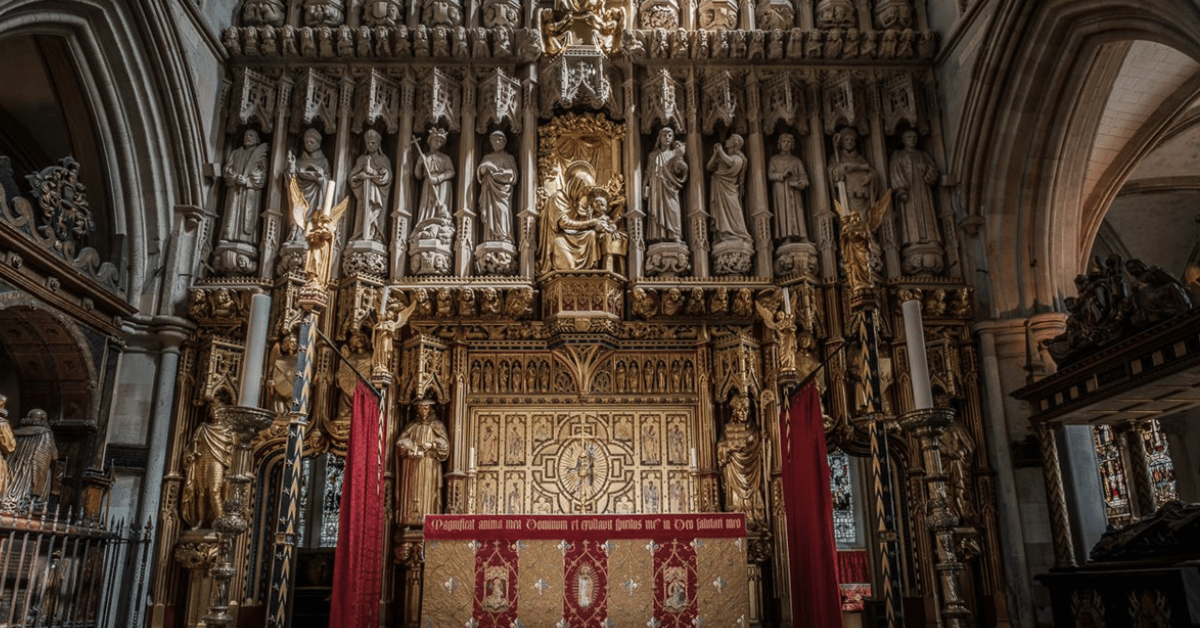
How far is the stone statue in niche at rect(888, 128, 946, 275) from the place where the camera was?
11.4 metres

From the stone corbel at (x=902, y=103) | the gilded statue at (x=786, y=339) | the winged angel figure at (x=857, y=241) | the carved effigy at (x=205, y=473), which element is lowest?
the carved effigy at (x=205, y=473)

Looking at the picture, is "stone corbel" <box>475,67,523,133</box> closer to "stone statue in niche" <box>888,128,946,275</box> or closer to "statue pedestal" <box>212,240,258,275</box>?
"statue pedestal" <box>212,240,258,275</box>

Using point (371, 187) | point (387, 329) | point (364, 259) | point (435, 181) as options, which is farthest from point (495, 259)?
point (371, 187)

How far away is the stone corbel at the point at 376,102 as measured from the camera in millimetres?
12164

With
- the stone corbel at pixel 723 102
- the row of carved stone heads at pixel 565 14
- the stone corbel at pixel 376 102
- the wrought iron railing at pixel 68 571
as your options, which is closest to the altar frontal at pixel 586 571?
the wrought iron railing at pixel 68 571

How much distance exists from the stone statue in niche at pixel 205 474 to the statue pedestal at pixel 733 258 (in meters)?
6.34

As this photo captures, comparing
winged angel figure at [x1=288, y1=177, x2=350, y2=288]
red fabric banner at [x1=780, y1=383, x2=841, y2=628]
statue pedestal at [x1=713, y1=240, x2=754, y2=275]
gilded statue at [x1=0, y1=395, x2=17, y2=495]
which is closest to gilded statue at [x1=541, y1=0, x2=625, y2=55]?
statue pedestal at [x1=713, y1=240, x2=754, y2=275]

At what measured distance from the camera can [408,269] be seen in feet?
37.8

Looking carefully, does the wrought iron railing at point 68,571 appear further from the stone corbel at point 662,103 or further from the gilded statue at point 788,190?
the gilded statue at point 788,190

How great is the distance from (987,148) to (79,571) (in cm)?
1148

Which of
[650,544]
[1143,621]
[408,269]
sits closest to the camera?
[1143,621]

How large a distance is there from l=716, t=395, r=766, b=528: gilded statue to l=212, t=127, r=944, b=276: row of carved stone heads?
1953 millimetres

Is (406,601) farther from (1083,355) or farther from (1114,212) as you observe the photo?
(1114,212)

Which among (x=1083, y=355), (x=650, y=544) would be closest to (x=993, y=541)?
(x=1083, y=355)
